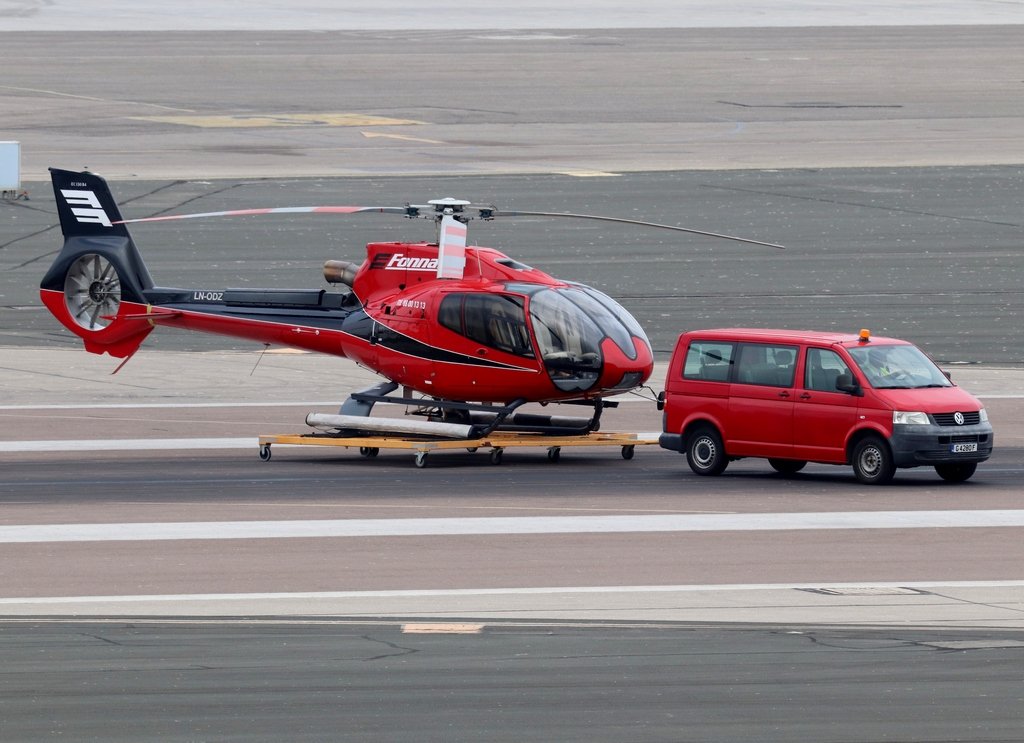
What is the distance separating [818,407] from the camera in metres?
19.6

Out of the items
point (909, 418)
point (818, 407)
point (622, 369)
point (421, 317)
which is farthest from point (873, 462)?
point (421, 317)

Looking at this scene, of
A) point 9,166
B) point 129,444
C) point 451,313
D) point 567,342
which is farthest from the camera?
point 9,166

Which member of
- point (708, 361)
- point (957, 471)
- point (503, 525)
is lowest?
point (503, 525)

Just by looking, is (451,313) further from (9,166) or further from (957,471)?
(9,166)

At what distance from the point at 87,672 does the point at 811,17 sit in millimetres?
79207

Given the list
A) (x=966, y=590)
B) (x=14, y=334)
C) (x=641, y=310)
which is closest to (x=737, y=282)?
(x=641, y=310)

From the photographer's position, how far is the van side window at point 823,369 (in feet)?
64.3

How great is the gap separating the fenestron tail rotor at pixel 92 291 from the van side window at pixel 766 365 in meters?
8.82

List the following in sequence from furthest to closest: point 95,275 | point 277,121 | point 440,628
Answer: point 277,121 → point 95,275 → point 440,628

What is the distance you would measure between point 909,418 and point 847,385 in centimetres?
78

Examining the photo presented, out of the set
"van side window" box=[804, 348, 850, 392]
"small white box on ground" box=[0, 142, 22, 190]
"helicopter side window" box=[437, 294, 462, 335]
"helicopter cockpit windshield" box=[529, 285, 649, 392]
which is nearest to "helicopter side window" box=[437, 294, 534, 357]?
"helicopter side window" box=[437, 294, 462, 335]

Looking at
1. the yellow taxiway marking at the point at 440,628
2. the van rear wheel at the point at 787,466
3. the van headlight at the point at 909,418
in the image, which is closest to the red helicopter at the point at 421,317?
the van rear wheel at the point at 787,466

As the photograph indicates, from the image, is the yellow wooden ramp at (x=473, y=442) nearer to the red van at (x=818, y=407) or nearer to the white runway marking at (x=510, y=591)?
the red van at (x=818, y=407)

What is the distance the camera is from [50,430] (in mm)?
24391
